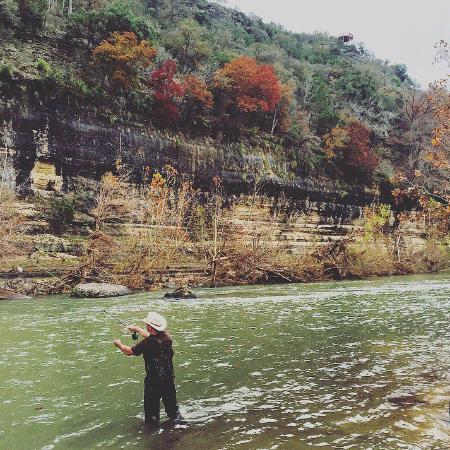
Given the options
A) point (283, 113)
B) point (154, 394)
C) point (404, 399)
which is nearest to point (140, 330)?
point (154, 394)

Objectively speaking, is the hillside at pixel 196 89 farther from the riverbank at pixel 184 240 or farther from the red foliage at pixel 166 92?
the riverbank at pixel 184 240

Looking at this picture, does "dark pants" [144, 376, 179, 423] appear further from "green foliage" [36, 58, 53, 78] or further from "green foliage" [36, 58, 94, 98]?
"green foliage" [36, 58, 53, 78]

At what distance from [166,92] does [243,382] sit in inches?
1634

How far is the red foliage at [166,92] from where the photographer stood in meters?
45.7

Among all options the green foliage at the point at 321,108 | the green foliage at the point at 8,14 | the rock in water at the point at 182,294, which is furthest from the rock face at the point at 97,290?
the green foliage at the point at 321,108

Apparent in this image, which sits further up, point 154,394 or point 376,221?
point 376,221

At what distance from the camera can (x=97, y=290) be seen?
86.6 feet

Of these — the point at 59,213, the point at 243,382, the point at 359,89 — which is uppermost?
the point at 359,89

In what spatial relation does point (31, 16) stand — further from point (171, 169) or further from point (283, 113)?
point (283, 113)

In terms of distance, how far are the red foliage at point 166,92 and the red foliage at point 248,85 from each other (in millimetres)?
6131

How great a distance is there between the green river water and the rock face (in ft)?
23.6

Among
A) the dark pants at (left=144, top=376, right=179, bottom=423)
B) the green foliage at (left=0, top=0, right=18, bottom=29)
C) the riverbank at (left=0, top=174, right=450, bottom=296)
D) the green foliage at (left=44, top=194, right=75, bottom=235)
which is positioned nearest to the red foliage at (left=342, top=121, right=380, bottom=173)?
the riverbank at (left=0, top=174, right=450, bottom=296)

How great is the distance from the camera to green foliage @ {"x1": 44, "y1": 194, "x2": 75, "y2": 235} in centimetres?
3499

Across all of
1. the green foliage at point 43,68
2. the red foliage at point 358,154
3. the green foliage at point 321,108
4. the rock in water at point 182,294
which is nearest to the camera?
the rock in water at point 182,294
